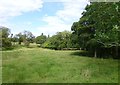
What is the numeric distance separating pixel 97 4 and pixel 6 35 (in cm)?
5328

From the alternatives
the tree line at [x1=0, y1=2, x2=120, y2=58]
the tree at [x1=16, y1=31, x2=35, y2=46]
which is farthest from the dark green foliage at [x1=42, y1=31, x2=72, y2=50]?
the tree at [x1=16, y1=31, x2=35, y2=46]

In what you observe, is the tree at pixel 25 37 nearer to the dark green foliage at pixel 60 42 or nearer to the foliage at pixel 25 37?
the foliage at pixel 25 37

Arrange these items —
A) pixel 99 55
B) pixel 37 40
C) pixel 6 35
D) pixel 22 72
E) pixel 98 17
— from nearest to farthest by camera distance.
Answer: pixel 98 17
pixel 22 72
pixel 99 55
pixel 6 35
pixel 37 40

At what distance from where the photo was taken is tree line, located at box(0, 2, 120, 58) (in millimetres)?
17094

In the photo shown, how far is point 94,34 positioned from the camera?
2402cm

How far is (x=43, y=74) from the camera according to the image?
2284cm

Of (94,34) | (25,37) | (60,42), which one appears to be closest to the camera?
(94,34)

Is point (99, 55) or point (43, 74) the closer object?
point (43, 74)

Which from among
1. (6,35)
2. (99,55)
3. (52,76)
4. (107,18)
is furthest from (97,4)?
(6,35)

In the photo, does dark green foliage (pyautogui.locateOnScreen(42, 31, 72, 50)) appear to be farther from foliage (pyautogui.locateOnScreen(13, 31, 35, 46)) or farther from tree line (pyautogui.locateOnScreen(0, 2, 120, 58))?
foliage (pyautogui.locateOnScreen(13, 31, 35, 46))

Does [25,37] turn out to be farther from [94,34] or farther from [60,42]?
[94,34]

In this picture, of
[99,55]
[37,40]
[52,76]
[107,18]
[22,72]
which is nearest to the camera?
[107,18]

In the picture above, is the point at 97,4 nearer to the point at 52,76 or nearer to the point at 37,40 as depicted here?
the point at 52,76

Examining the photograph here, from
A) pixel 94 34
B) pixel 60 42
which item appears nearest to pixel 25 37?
pixel 60 42
